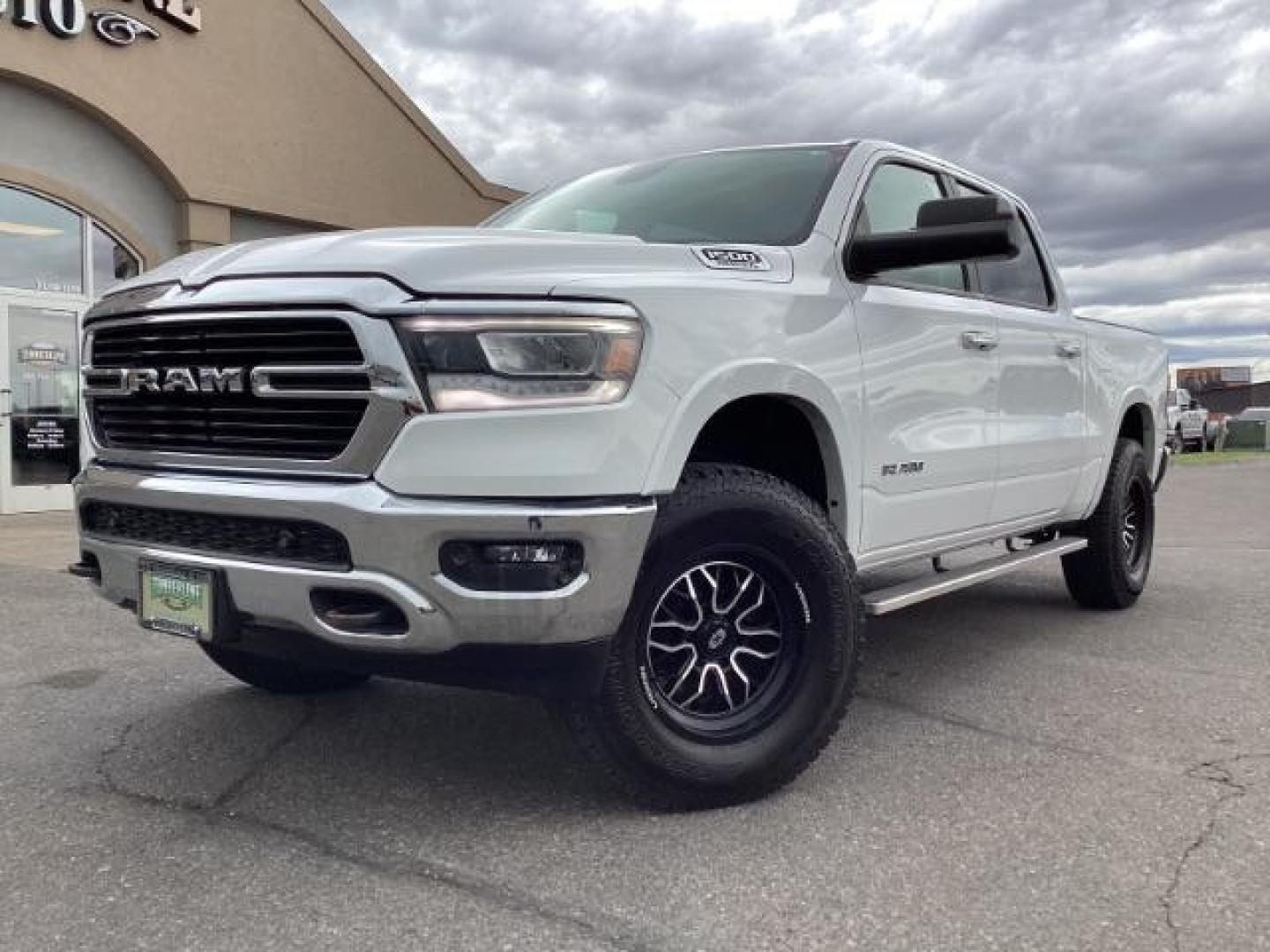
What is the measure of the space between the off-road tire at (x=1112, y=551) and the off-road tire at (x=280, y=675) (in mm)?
3852

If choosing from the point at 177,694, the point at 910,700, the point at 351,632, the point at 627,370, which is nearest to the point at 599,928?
the point at 351,632

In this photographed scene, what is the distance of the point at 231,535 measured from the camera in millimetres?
2844

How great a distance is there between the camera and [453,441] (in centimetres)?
260

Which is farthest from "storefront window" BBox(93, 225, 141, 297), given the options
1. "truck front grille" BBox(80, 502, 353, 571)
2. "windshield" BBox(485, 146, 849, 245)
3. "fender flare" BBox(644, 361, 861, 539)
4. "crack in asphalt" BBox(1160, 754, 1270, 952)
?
"crack in asphalt" BBox(1160, 754, 1270, 952)

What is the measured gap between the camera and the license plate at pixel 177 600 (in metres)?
2.84

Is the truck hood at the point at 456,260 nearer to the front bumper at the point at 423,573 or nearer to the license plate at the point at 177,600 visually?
the front bumper at the point at 423,573

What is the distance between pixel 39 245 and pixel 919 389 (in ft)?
32.4

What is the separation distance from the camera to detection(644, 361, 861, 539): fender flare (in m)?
2.84

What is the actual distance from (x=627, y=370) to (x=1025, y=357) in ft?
8.61

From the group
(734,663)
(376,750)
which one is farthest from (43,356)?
(734,663)

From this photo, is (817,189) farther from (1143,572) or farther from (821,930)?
(1143,572)

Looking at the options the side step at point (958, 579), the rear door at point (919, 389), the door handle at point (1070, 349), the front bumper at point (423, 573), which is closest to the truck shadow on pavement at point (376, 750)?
the side step at point (958, 579)

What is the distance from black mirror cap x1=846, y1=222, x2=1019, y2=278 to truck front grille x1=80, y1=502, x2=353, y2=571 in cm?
190

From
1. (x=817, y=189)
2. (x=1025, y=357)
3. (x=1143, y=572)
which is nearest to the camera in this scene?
(x=817, y=189)
